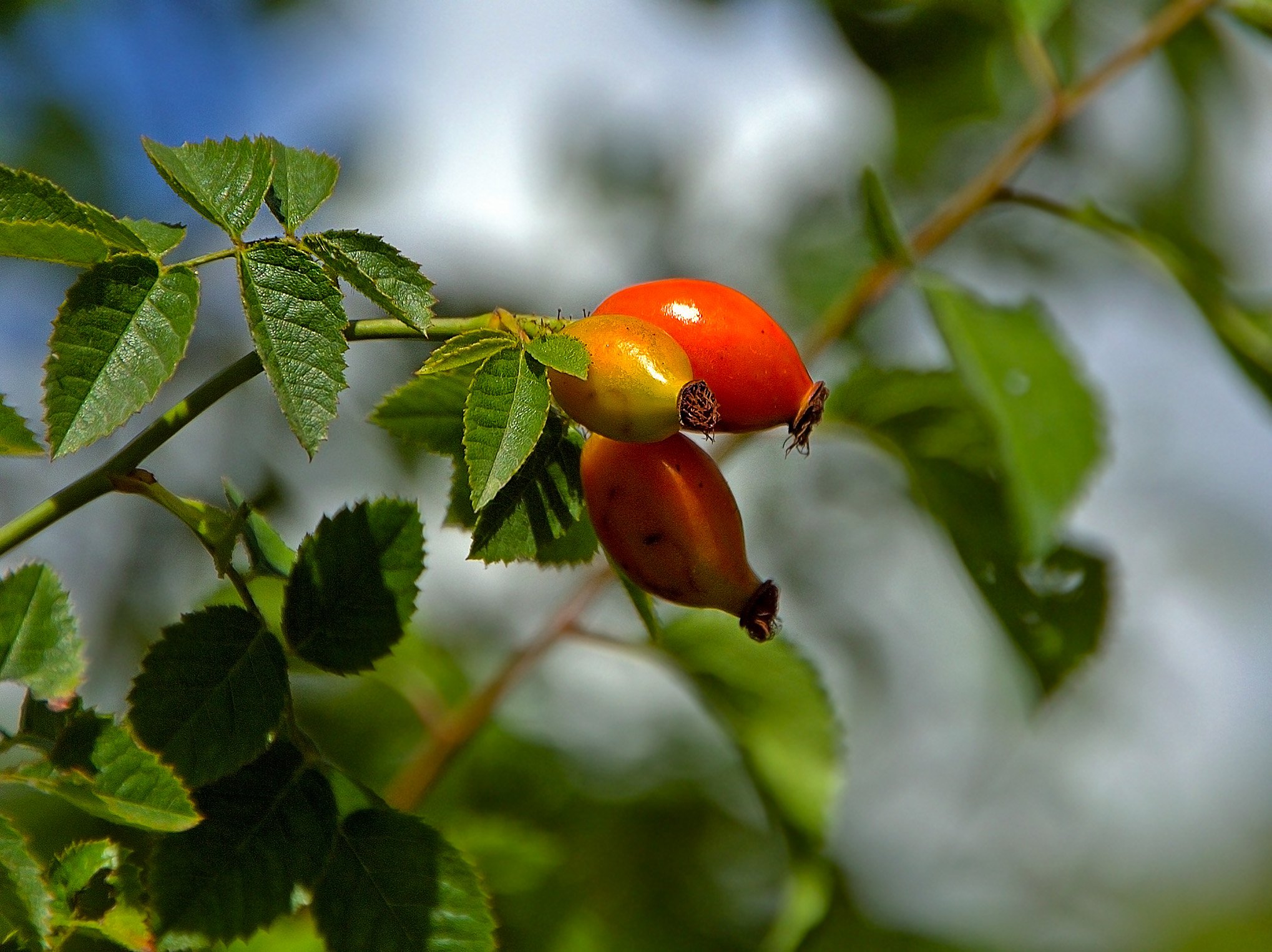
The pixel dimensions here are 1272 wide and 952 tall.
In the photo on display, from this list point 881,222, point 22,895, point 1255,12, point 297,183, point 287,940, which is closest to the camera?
point 22,895

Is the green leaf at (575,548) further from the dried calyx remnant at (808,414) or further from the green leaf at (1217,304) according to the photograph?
the green leaf at (1217,304)

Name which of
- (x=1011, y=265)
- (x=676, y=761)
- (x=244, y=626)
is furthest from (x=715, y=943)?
(x=1011, y=265)

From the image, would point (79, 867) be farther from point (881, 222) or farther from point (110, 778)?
point (881, 222)

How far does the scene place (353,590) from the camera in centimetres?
120

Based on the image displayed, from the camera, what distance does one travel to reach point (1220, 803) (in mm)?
6082

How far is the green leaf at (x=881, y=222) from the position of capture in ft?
6.49

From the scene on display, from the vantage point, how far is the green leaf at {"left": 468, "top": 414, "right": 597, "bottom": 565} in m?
1.09

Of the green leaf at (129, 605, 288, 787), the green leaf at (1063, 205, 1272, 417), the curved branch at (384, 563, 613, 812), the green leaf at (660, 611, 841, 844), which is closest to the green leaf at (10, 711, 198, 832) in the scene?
the green leaf at (129, 605, 288, 787)

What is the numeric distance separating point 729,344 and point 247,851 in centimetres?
69

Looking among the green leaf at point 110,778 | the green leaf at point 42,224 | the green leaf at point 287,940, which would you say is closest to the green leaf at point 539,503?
the green leaf at point 110,778

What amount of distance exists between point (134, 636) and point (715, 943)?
61.1 inches

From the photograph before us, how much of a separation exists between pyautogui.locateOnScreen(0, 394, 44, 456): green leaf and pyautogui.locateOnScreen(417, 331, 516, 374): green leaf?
1.33ft

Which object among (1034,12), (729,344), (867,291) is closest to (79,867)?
(729,344)

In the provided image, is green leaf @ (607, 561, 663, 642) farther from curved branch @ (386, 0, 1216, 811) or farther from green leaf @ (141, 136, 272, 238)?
curved branch @ (386, 0, 1216, 811)
